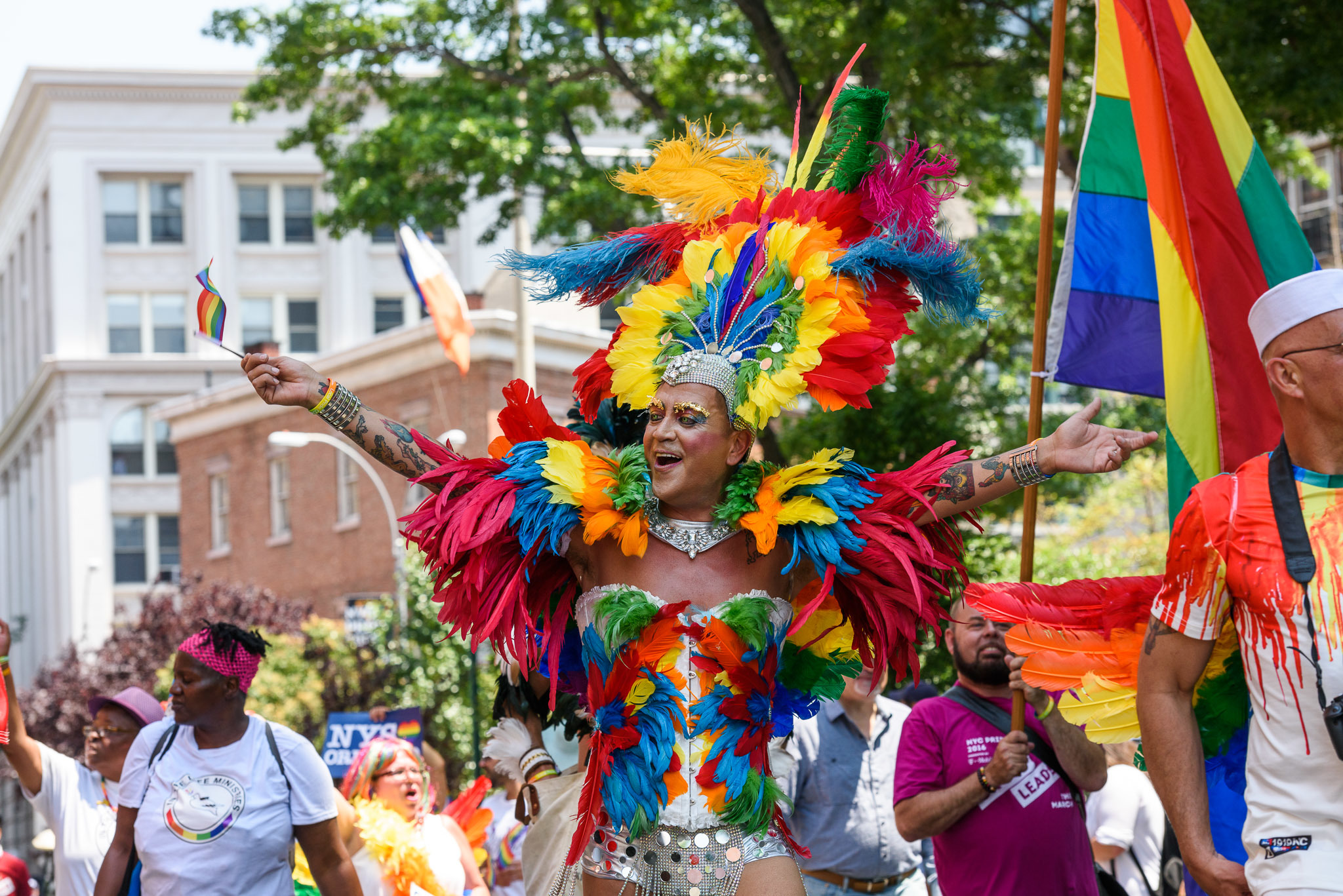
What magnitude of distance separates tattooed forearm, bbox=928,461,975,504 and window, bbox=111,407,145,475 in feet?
138

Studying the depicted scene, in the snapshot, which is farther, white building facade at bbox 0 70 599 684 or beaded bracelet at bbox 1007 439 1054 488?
white building facade at bbox 0 70 599 684

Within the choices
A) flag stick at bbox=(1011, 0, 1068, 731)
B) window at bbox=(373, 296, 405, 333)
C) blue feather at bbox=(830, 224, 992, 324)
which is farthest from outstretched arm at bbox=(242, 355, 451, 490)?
window at bbox=(373, 296, 405, 333)

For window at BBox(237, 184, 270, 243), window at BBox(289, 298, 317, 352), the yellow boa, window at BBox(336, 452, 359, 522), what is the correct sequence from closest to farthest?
the yellow boa → window at BBox(336, 452, 359, 522) → window at BBox(289, 298, 317, 352) → window at BBox(237, 184, 270, 243)

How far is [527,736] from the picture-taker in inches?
214

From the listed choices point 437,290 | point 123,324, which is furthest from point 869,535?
point 123,324

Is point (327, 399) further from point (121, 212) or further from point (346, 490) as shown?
point (121, 212)

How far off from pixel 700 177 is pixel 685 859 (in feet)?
6.76

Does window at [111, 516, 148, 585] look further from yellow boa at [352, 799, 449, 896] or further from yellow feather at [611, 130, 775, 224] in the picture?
yellow feather at [611, 130, 775, 224]

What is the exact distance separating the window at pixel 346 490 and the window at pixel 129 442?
15442 mm

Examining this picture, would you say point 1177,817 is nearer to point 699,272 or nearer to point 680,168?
point 699,272

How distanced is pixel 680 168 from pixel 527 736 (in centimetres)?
196

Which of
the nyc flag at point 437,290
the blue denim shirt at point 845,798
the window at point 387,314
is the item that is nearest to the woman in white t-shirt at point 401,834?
the blue denim shirt at point 845,798

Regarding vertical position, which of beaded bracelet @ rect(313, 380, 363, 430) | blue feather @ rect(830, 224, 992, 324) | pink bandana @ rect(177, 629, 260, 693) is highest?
blue feather @ rect(830, 224, 992, 324)

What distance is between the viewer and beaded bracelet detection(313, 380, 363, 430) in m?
4.43
